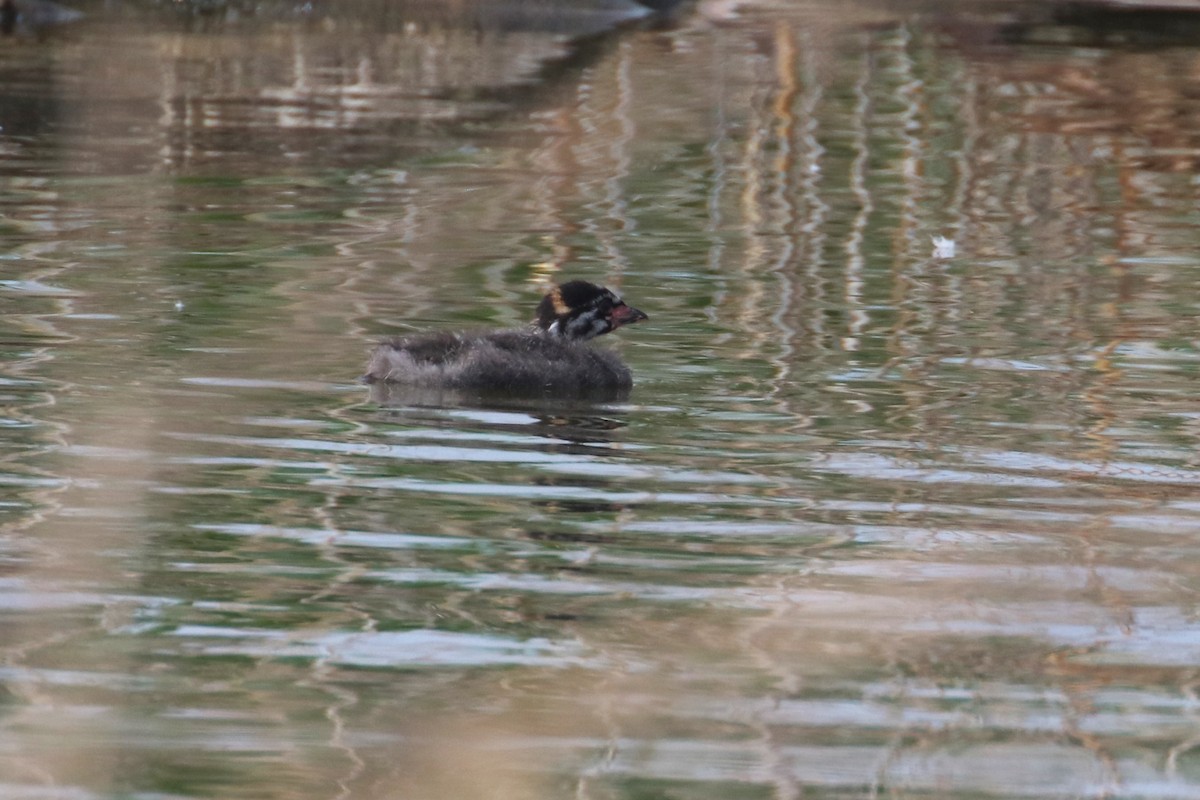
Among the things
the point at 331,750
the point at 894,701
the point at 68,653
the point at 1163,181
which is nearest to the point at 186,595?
the point at 68,653

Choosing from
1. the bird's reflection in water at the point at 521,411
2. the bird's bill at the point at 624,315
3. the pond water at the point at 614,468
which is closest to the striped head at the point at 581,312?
the bird's bill at the point at 624,315

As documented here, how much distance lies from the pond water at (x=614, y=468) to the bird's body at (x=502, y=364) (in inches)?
6.4

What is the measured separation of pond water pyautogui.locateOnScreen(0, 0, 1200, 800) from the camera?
18.7 feet

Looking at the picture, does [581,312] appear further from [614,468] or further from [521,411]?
[614,468]

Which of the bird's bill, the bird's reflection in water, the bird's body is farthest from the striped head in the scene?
the bird's reflection in water

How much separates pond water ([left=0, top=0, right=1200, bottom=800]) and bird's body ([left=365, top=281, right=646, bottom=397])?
163mm

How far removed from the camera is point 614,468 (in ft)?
29.6

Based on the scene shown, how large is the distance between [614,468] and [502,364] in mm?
1671

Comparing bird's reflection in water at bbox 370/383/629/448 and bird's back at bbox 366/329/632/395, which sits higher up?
bird's back at bbox 366/329/632/395

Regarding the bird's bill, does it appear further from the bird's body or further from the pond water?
the bird's body

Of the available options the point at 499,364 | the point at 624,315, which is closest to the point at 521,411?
the point at 499,364

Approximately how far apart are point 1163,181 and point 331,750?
13.0 m

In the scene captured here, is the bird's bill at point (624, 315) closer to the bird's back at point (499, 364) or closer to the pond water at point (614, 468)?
the pond water at point (614, 468)

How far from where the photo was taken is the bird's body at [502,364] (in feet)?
34.0
